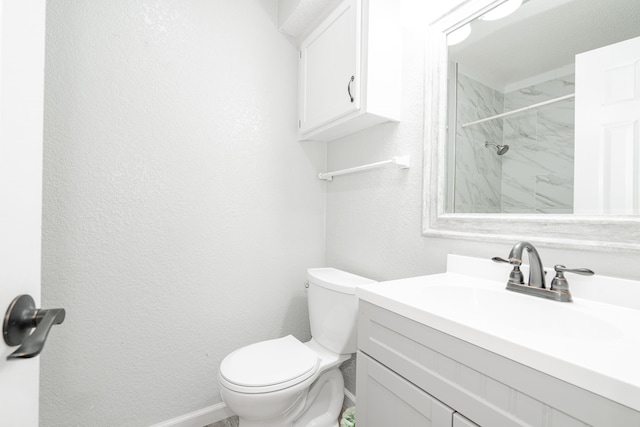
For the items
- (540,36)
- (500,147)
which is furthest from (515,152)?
(540,36)

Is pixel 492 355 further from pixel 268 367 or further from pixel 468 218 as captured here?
pixel 268 367

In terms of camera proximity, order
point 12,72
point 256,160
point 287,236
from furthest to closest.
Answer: point 287,236, point 256,160, point 12,72

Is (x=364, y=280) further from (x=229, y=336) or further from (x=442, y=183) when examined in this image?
(x=229, y=336)

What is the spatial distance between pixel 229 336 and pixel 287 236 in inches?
25.6

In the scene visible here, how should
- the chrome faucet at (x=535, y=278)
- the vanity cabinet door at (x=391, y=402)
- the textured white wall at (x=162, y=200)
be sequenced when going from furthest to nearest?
the textured white wall at (x=162, y=200)
the chrome faucet at (x=535, y=278)
the vanity cabinet door at (x=391, y=402)

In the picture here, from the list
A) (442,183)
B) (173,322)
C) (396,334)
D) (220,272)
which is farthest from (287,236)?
(396,334)

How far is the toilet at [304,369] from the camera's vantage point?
3.56 feet

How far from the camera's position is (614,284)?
738 mm

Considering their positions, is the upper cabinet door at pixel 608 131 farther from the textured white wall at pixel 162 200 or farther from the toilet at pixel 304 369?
the textured white wall at pixel 162 200

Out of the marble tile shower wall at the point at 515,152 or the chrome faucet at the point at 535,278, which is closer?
the chrome faucet at the point at 535,278

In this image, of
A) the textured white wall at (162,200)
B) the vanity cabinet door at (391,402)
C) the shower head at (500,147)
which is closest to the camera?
the vanity cabinet door at (391,402)

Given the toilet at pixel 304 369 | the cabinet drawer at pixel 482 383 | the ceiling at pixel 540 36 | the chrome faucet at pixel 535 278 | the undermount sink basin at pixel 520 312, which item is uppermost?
the ceiling at pixel 540 36

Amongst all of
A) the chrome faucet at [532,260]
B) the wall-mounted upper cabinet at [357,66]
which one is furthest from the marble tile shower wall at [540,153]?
the wall-mounted upper cabinet at [357,66]

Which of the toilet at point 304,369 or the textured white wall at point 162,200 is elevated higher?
the textured white wall at point 162,200
